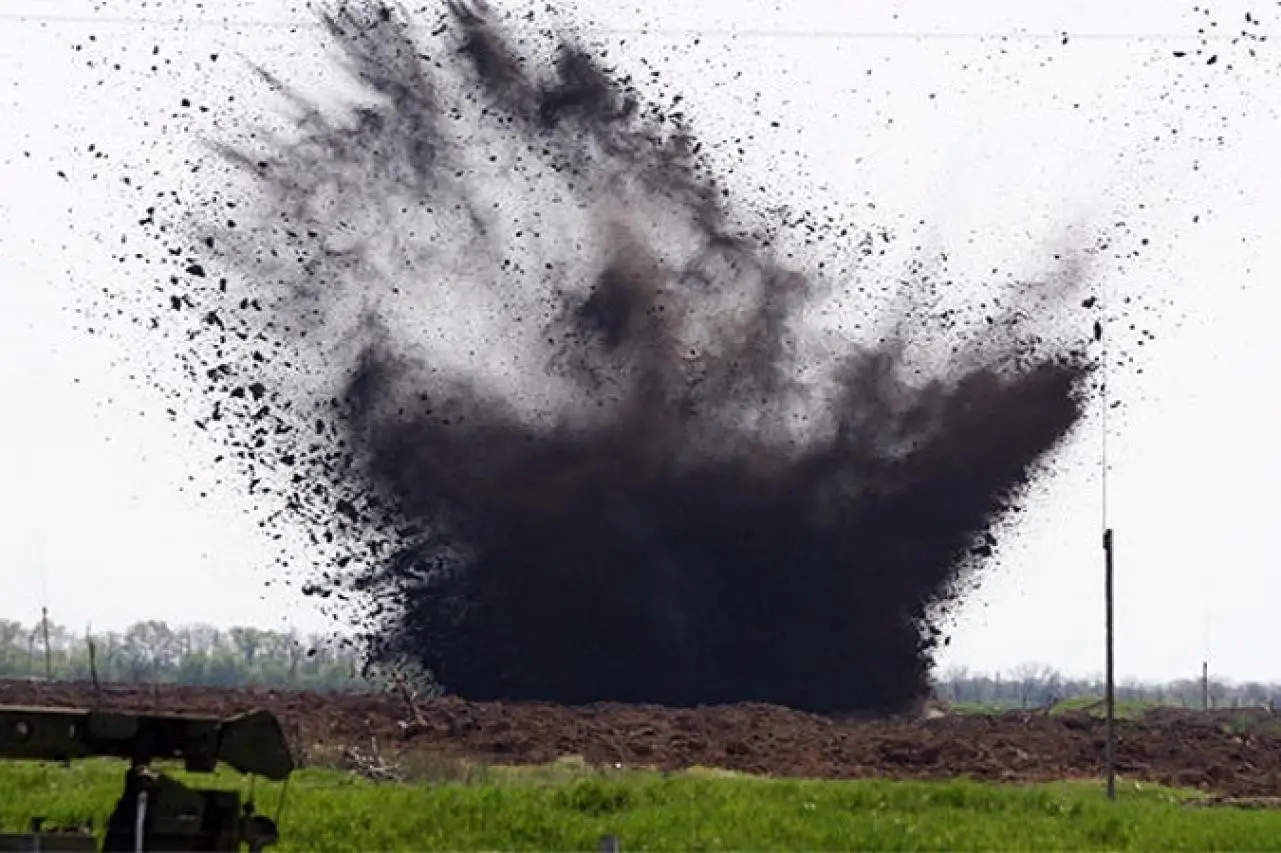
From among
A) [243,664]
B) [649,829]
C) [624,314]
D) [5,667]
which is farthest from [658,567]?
[243,664]

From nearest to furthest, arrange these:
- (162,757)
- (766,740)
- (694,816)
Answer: (162,757), (694,816), (766,740)

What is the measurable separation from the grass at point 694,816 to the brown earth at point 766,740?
10.9 m

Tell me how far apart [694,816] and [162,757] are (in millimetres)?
15610

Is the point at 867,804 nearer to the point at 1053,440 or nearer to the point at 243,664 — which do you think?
the point at 1053,440

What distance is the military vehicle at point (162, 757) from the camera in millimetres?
→ 15703

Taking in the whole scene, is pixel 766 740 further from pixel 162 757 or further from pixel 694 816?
pixel 162 757

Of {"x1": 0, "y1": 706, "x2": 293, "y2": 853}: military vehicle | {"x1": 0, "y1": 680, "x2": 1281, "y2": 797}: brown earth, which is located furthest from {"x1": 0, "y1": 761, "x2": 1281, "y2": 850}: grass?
{"x1": 0, "y1": 680, "x2": 1281, "y2": 797}: brown earth

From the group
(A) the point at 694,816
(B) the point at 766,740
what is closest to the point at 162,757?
(A) the point at 694,816

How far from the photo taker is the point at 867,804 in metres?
34.9

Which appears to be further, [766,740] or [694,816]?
[766,740]

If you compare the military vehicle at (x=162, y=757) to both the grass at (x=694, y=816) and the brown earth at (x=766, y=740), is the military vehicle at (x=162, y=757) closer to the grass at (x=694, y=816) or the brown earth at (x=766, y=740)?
the grass at (x=694, y=816)

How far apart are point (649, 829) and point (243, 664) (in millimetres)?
154632

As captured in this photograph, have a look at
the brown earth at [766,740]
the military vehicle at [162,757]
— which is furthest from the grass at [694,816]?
the brown earth at [766,740]

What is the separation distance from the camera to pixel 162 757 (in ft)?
53.5
